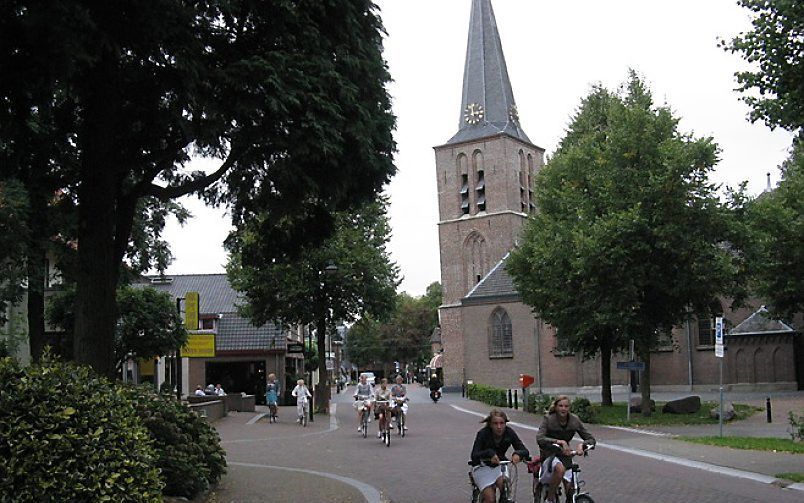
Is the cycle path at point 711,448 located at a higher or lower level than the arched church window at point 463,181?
lower

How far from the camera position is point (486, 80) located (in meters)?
77.4

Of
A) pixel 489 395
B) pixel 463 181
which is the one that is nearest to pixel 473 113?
pixel 463 181

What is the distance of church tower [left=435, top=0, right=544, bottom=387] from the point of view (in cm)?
7425

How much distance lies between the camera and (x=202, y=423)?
13.3m

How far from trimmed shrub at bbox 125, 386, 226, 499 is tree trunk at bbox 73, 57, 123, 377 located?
2.50ft

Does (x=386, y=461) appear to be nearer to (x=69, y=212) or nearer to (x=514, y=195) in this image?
(x=69, y=212)

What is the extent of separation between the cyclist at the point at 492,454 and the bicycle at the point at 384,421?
12.6 metres

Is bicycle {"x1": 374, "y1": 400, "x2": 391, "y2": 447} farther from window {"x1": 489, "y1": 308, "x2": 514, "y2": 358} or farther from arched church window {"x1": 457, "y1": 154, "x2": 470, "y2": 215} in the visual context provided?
arched church window {"x1": 457, "y1": 154, "x2": 470, "y2": 215}

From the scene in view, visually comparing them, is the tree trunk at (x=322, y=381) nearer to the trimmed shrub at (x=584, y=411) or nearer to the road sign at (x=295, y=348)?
the road sign at (x=295, y=348)

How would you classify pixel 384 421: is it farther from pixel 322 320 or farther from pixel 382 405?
pixel 322 320

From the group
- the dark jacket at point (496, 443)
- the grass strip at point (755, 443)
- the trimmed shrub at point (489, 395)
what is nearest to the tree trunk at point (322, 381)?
the trimmed shrub at point (489, 395)

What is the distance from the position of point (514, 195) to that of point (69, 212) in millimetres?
63289

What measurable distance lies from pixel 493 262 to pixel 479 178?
7.99 metres

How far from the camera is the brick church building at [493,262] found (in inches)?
2216
